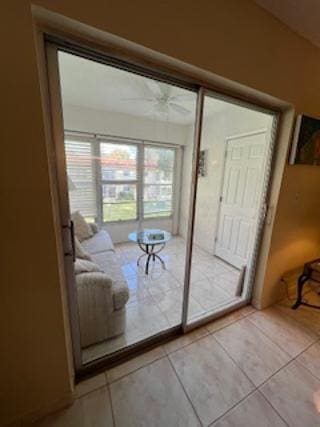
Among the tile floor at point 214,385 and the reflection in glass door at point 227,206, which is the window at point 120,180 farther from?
the tile floor at point 214,385

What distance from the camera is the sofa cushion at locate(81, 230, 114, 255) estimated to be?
8.17 feet

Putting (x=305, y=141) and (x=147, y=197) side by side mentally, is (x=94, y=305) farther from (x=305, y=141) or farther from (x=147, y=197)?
(x=147, y=197)

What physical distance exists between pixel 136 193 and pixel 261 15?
311 cm

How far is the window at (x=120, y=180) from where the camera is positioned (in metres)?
3.31

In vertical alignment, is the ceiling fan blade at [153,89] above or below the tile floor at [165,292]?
above

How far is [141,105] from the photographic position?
2912 mm

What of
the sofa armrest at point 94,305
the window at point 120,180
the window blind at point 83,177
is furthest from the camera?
the window at point 120,180

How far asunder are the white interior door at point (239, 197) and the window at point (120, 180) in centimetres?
147

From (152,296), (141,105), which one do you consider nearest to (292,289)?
(152,296)

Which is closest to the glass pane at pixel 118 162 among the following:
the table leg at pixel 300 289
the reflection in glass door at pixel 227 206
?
the reflection in glass door at pixel 227 206

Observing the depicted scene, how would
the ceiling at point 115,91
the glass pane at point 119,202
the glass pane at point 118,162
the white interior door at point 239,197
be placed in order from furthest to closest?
1. the glass pane at point 119,202
2. the glass pane at point 118,162
3. the white interior door at point 239,197
4. the ceiling at point 115,91

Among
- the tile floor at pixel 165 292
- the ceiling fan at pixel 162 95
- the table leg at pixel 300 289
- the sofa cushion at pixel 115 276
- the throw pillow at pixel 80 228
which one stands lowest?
the tile floor at pixel 165 292

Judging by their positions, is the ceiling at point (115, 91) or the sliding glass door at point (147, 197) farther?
the ceiling at point (115, 91)

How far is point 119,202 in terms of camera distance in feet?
12.7
